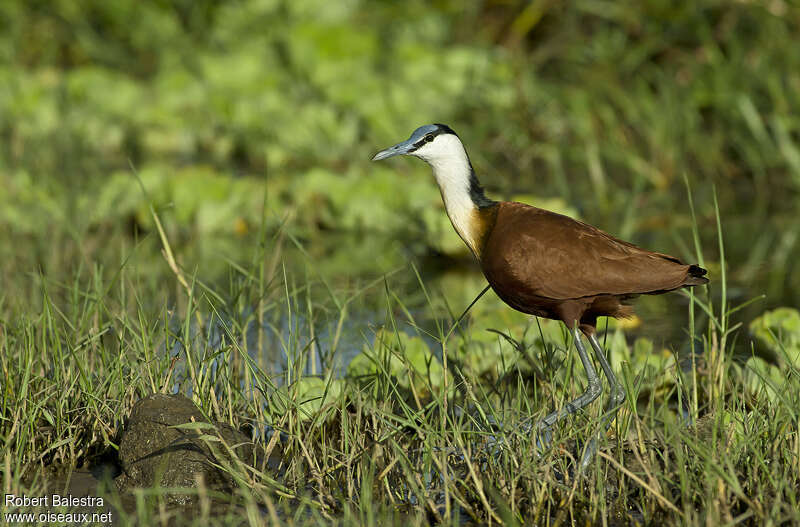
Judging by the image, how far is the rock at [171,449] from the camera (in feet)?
11.2

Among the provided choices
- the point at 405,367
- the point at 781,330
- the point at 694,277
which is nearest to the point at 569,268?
the point at 694,277

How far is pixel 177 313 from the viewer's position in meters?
4.61

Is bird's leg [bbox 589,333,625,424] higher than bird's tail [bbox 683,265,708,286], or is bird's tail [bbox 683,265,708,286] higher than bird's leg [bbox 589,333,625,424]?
bird's tail [bbox 683,265,708,286]

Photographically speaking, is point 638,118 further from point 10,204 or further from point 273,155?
point 10,204

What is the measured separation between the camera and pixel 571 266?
3619 mm

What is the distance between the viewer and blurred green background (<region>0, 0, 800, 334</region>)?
6434mm

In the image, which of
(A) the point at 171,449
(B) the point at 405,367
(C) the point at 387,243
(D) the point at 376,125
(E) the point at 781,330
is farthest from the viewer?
(D) the point at 376,125

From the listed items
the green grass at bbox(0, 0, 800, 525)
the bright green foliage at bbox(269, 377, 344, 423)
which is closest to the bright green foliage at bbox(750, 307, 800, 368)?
the green grass at bbox(0, 0, 800, 525)

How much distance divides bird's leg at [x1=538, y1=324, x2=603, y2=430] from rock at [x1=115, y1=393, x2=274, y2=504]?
867 mm

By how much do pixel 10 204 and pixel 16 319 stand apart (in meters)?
2.50

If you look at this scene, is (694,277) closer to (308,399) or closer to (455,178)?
(455,178)

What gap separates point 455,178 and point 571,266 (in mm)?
473

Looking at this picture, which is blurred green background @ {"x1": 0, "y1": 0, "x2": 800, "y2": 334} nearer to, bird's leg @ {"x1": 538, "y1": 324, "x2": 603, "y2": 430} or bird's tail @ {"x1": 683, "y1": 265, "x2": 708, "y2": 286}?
bird's leg @ {"x1": 538, "y1": 324, "x2": 603, "y2": 430}

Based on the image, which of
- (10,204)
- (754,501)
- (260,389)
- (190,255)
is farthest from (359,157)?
(754,501)
